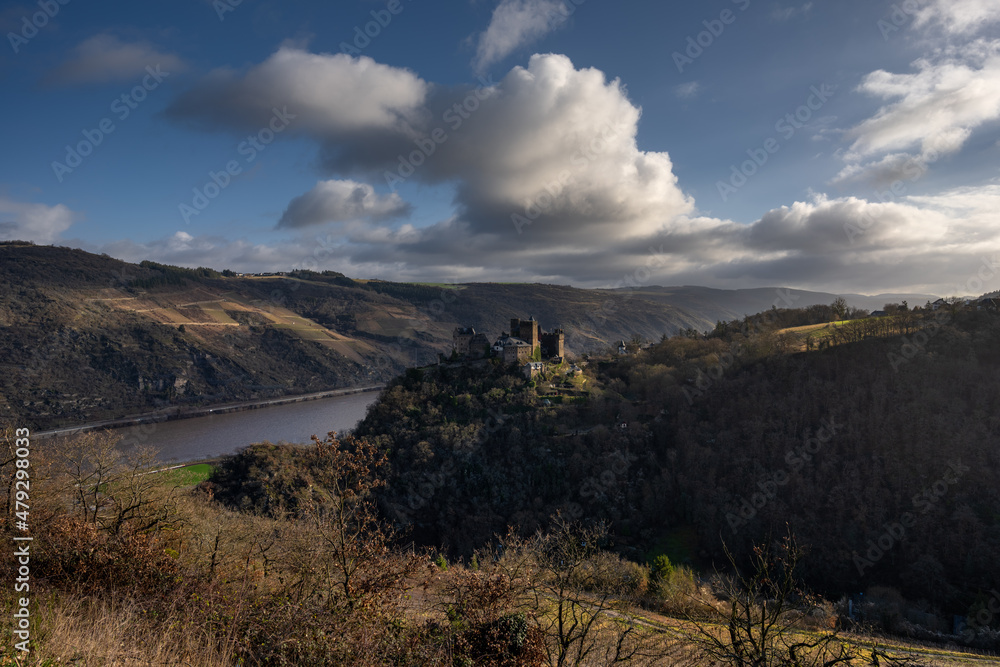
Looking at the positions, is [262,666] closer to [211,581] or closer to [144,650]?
[144,650]

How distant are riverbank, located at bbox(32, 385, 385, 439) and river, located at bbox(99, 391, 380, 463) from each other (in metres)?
1.68

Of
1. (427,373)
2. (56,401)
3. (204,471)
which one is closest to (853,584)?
(427,373)

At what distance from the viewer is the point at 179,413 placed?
79750mm

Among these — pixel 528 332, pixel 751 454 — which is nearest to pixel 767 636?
pixel 751 454

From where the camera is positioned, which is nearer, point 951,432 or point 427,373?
point 951,432

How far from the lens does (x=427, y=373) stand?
152 ft

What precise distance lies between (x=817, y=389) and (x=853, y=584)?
16.1 m

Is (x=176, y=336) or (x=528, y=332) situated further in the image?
(x=176, y=336)
